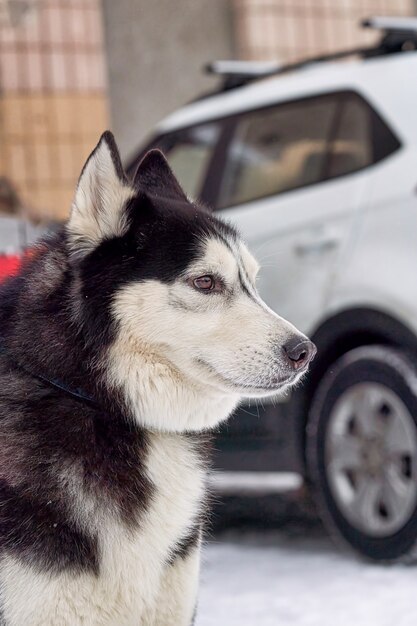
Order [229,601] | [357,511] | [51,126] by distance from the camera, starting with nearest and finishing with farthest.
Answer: [229,601] → [357,511] → [51,126]

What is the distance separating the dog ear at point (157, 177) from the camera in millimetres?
3648

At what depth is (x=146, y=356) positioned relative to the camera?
10.4 ft

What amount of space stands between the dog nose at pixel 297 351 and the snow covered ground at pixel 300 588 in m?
1.52

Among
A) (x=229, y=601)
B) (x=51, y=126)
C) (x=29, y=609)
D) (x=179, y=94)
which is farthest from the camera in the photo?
(x=179, y=94)

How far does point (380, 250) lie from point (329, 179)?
1.68 ft

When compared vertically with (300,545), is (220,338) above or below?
above

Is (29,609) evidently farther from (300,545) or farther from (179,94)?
(179,94)

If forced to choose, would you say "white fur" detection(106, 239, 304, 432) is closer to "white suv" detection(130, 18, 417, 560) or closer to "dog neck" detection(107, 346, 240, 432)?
"dog neck" detection(107, 346, 240, 432)

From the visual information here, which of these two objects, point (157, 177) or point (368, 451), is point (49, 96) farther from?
point (157, 177)

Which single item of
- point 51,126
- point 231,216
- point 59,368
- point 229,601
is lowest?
point 51,126

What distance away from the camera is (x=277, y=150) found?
6074 mm

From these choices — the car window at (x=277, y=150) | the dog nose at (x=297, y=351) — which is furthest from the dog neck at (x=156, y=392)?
the car window at (x=277, y=150)

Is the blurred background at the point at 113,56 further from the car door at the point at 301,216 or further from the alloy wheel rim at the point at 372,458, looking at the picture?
the alloy wheel rim at the point at 372,458

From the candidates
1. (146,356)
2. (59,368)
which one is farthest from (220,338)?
(59,368)
